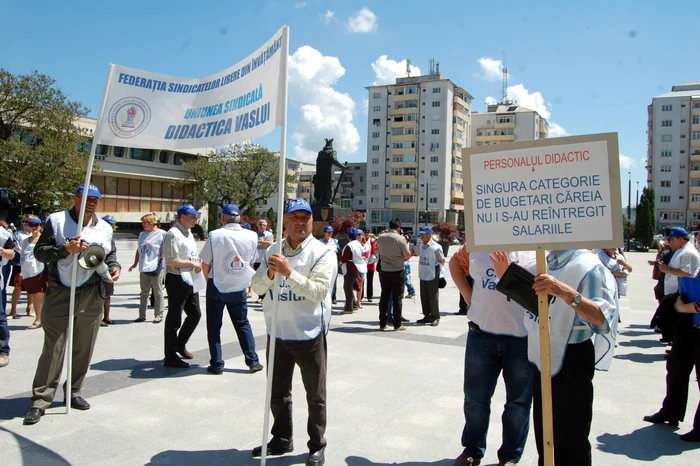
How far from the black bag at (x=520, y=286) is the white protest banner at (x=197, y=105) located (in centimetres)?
193

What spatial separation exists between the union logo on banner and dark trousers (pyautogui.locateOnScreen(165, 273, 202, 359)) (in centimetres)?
252

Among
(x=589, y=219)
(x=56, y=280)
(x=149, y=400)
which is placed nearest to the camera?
(x=589, y=219)

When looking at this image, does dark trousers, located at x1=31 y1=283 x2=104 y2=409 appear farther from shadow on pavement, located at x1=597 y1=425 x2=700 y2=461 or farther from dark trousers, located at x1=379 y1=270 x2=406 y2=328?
dark trousers, located at x1=379 y1=270 x2=406 y2=328

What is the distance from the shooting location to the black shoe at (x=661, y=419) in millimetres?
4801

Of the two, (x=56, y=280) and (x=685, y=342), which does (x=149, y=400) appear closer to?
(x=56, y=280)

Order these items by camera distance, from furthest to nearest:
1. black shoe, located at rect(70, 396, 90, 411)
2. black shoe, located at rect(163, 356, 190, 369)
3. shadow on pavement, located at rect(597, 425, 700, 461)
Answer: black shoe, located at rect(163, 356, 190, 369)
black shoe, located at rect(70, 396, 90, 411)
shadow on pavement, located at rect(597, 425, 700, 461)

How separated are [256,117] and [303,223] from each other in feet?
2.95

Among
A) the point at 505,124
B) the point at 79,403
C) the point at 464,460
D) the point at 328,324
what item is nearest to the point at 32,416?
the point at 79,403

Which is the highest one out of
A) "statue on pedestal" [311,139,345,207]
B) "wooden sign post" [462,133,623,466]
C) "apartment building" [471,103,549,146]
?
"apartment building" [471,103,549,146]

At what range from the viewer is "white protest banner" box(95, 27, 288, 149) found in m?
4.02

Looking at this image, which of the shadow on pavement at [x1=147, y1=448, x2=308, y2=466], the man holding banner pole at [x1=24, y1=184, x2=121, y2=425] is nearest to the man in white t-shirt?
the man holding banner pole at [x1=24, y1=184, x2=121, y2=425]

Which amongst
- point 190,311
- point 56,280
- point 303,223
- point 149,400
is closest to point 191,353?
point 190,311

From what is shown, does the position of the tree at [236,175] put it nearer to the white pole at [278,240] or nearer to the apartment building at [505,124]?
the apartment building at [505,124]

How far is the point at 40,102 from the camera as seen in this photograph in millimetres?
34875
